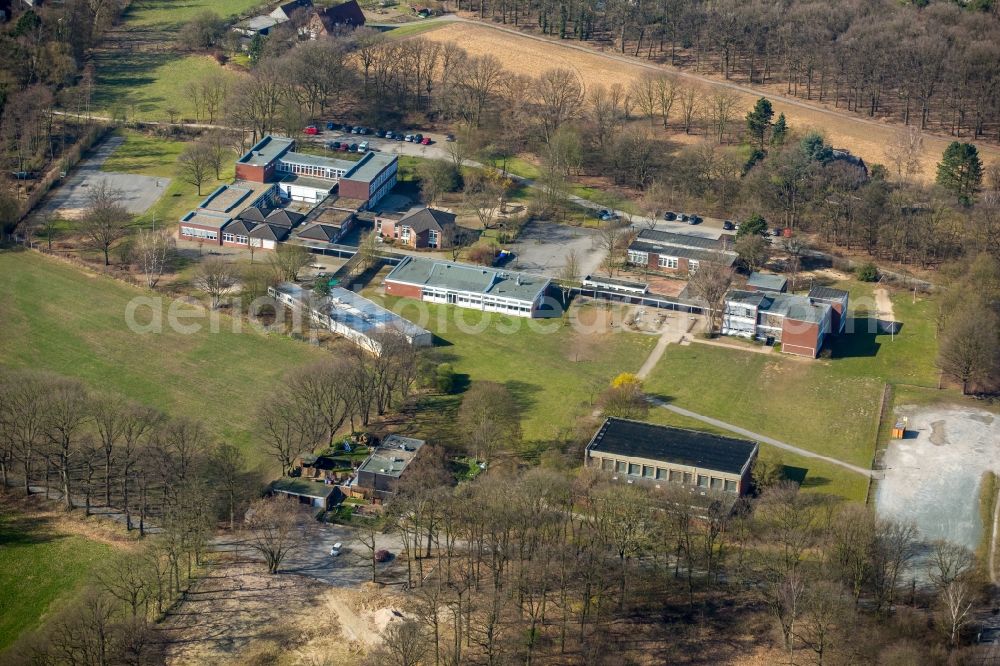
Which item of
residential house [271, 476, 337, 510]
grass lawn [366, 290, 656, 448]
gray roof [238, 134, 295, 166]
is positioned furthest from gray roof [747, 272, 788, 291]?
gray roof [238, 134, 295, 166]

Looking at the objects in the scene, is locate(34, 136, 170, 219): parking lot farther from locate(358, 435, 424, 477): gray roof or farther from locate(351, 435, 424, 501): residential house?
locate(351, 435, 424, 501): residential house

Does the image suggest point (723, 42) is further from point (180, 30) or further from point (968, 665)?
point (968, 665)

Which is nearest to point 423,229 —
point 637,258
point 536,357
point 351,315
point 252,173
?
point 351,315

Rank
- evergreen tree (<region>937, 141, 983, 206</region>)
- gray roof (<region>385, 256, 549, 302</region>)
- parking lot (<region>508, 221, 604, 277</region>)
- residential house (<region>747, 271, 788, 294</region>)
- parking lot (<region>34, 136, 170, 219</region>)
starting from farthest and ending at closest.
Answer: evergreen tree (<region>937, 141, 983, 206</region>), parking lot (<region>34, 136, 170, 219</region>), parking lot (<region>508, 221, 604, 277</region>), gray roof (<region>385, 256, 549, 302</region>), residential house (<region>747, 271, 788, 294</region>)

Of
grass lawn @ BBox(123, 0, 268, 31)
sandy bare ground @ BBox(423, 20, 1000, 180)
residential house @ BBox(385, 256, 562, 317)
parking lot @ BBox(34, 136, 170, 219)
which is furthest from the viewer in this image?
grass lawn @ BBox(123, 0, 268, 31)

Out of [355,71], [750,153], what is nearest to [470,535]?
[750,153]

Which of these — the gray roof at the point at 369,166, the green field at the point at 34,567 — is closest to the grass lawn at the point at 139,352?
the green field at the point at 34,567

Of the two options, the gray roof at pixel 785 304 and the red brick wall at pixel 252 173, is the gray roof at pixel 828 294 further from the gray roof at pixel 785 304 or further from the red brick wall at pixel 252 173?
the red brick wall at pixel 252 173
